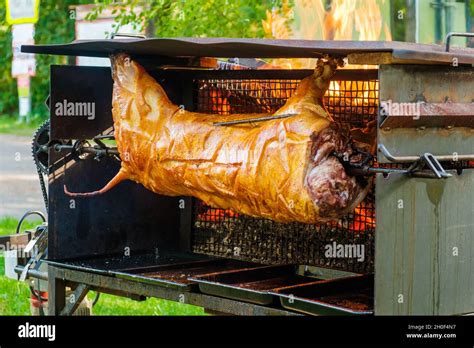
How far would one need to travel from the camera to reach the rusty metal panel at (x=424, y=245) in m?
3.84

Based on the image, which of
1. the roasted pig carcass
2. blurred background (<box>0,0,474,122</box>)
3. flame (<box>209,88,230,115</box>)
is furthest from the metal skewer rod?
blurred background (<box>0,0,474,122</box>)

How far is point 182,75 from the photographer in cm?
571

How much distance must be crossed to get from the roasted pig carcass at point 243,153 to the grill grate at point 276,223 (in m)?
0.51

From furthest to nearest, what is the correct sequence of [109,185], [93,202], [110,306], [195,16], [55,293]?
[195,16] → [110,306] → [93,202] → [55,293] → [109,185]

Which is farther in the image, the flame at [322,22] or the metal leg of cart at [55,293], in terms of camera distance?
the flame at [322,22]

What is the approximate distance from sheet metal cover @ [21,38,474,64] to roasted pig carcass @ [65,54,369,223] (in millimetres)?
201

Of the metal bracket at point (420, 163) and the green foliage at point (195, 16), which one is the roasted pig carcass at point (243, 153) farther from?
the green foliage at point (195, 16)

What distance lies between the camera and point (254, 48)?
4.12m

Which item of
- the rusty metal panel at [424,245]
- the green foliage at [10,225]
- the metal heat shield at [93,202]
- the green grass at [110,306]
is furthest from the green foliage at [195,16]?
the rusty metal panel at [424,245]

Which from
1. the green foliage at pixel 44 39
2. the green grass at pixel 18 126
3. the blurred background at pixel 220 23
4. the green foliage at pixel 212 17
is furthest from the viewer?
the green grass at pixel 18 126

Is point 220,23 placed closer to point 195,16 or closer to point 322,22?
point 195,16

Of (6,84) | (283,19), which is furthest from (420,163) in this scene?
(6,84)

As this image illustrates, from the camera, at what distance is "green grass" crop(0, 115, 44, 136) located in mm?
19203

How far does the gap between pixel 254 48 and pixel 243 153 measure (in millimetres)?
521
